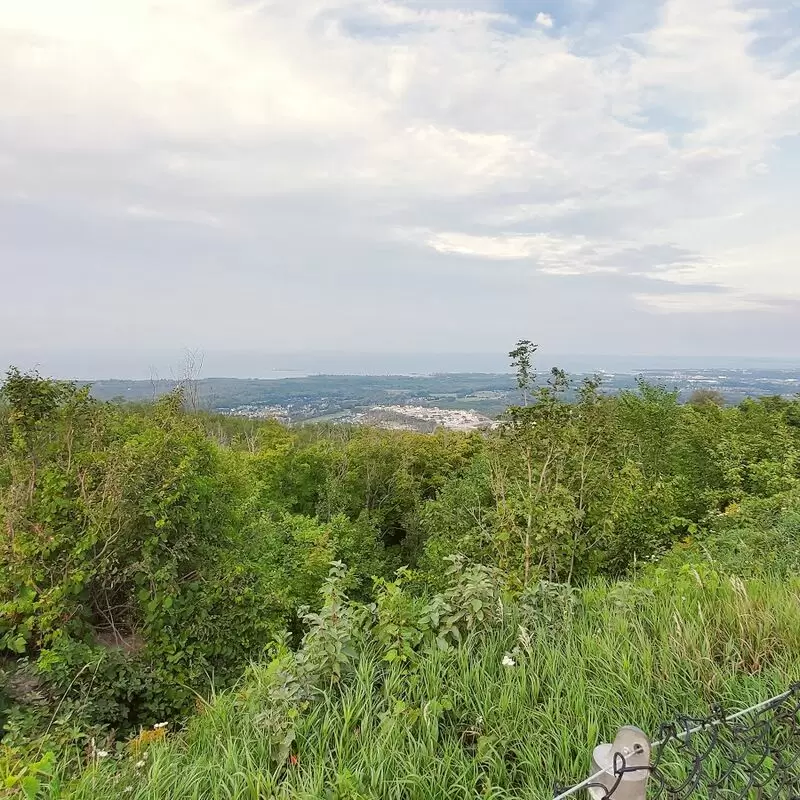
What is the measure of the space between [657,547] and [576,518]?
77.7 inches

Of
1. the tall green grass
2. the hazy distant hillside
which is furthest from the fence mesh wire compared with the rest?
the hazy distant hillside

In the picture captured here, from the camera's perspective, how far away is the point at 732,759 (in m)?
1.86

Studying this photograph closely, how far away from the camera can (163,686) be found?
557 cm

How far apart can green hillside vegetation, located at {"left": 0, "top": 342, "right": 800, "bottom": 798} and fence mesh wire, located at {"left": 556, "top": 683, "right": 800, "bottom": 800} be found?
0.25 m

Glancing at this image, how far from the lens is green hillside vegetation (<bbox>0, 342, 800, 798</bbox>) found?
2162 mm

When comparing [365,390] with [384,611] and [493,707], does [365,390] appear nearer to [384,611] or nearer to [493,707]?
[384,611]

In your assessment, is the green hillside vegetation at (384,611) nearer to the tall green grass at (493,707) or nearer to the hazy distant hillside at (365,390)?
the tall green grass at (493,707)

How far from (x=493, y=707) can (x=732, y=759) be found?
3.01ft

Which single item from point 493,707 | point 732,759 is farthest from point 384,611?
point 732,759

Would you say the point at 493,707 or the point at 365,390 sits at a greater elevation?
the point at 493,707

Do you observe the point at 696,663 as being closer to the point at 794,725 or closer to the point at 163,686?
the point at 794,725

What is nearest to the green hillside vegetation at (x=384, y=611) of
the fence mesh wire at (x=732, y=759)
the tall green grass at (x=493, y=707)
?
the tall green grass at (x=493, y=707)

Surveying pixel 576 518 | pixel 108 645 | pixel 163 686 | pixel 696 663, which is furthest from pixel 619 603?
pixel 108 645

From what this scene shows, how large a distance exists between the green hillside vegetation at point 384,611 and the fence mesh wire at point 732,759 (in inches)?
9.7
